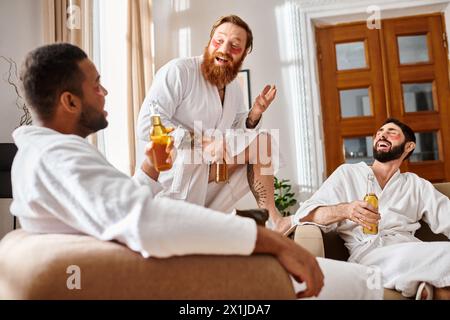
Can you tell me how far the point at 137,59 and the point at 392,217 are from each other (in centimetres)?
270

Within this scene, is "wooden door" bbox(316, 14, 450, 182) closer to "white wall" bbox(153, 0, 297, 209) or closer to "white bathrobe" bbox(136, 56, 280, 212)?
"white wall" bbox(153, 0, 297, 209)

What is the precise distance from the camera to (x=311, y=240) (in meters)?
1.96

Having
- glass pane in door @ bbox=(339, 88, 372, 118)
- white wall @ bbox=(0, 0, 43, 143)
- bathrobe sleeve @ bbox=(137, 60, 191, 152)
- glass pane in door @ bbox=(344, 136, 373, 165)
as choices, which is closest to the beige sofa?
bathrobe sleeve @ bbox=(137, 60, 191, 152)

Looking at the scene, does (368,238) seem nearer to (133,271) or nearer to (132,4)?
(133,271)

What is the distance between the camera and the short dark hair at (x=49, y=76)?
3.57ft

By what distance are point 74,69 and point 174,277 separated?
577mm

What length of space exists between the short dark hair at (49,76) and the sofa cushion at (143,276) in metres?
0.40

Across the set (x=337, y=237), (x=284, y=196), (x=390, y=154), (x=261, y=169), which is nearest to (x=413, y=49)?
(x=284, y=196)

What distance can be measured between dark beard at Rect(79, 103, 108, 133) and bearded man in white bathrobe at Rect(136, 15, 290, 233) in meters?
0.87

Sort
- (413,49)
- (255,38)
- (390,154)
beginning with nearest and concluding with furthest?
(390,154), (413,49), (255,38)

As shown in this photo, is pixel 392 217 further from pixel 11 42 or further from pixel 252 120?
pixel 11 42

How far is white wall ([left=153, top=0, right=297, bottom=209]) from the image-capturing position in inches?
184

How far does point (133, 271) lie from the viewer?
0.83 metres
